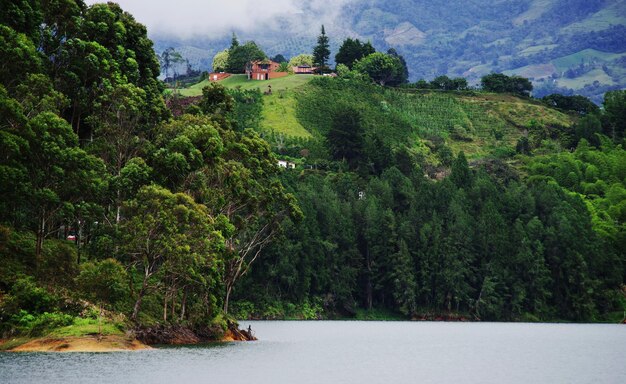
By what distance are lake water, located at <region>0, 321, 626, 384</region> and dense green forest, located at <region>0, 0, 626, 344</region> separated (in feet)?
25.3

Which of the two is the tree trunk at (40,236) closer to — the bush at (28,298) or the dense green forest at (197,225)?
the dense green forest at (197,225)

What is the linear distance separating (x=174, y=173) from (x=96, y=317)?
603 inches

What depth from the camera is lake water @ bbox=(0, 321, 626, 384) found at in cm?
5491

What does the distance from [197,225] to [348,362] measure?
17149 millimetres

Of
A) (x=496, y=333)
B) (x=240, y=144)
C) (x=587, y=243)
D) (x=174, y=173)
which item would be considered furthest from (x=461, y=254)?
(x=174, y=173)

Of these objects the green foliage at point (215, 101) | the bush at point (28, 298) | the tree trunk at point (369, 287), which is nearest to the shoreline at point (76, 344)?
the bush at point (28, 298)

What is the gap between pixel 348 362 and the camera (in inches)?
2717

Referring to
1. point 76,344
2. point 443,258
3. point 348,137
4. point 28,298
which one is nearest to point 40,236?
point 28,298

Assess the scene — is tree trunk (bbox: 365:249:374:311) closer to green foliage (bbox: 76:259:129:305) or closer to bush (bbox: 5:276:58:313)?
green foliage (bbox: 76:259:129:305)

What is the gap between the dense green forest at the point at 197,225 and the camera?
7162cm

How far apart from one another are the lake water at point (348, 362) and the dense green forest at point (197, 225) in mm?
7708

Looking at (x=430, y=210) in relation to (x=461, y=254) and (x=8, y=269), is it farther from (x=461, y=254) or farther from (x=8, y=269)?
(x=8, y=269)

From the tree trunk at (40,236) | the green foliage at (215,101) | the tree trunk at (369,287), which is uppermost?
the green foliage at (215,101)

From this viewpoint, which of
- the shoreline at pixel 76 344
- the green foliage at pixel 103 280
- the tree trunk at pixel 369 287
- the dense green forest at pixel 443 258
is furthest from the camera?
the tree trunk at pixel 369 287
